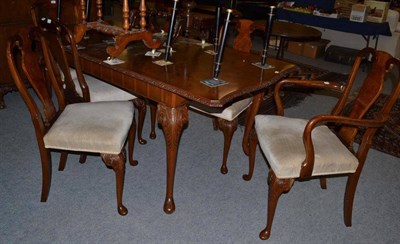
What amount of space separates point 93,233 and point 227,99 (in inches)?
39.7

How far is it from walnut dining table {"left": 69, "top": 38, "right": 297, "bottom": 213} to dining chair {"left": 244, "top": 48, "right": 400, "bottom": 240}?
10.8 inches

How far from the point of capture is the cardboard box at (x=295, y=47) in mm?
5825

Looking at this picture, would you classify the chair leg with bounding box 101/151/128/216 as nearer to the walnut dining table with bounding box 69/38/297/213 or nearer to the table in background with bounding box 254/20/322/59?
the walnut dining table with bounding box 69/38/297/213

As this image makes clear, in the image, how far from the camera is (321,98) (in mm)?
3980

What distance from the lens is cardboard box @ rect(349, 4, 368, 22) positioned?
5.07 meters

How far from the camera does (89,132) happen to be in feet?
5.97

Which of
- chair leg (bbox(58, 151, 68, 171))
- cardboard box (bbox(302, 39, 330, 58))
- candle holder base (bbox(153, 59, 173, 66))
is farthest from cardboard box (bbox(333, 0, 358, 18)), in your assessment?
chair leg (bbox(58, 151, 68, 171))

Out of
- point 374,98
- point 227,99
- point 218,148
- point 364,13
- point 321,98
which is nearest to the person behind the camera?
point 227,99

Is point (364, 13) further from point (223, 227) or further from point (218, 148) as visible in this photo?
point (223, 227)

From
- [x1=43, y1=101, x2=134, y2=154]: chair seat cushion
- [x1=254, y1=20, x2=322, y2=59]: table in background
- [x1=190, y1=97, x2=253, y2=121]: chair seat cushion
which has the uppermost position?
[x1=254, y1=20, x2=322, y2=59]: table in background

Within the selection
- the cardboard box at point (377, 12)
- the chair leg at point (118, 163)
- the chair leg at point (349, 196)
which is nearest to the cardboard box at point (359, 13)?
the cardboard box at point (377, 12)

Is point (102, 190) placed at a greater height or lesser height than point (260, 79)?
lesser

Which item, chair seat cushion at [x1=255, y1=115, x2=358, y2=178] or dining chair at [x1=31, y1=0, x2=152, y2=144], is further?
dining chair at [x1=31, y1=0, x2=152, y2=144]

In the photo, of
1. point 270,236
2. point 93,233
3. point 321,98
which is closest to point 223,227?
point 270,236
